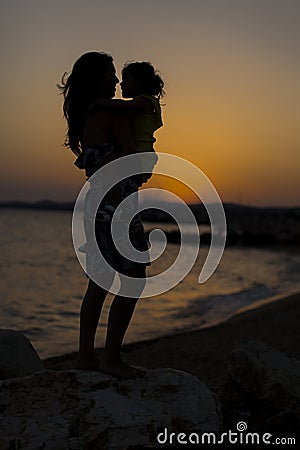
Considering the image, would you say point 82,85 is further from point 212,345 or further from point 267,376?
point 212,345

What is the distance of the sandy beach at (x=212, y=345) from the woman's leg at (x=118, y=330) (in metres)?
2.72

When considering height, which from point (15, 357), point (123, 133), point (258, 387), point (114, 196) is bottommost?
point (15, 357)

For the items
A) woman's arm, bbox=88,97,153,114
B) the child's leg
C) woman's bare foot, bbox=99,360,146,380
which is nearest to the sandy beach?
woman's bare foot, bbox=99,360,146,380

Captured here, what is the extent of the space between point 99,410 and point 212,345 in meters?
5.91

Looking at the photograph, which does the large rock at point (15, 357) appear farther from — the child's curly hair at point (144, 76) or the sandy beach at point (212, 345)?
the child's curly hair at point (144, 76)

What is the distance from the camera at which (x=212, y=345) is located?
8.86 meters

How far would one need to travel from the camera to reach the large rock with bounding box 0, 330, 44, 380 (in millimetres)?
4781

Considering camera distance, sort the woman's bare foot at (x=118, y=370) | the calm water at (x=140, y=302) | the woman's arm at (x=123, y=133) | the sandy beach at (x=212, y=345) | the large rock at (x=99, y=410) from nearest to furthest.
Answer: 1. the large rock at (x=99, y=410)
2. the woman's arm at (x=123, y=133)
3. the woman's bare foot at (x=118, y=370)
4. the sandy beach at (x=212, y=345)
5. the calm water at (x=140, y=302)

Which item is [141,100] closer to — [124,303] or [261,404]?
[124,303]

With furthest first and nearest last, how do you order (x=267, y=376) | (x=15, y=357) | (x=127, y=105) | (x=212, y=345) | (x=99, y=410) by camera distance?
(x=212, y=345) < (x=15, y=357) < (x=267, y=376) < (x=127, y=105) < (x=99, y=410)

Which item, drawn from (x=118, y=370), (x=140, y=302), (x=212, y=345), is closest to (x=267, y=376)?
(x=118, y=370)

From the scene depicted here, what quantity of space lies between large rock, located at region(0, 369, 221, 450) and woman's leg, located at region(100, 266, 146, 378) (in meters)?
0.06

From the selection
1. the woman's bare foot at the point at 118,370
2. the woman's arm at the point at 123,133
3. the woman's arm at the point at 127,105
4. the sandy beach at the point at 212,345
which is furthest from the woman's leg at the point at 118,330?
the sandy beach at the point at 212,345

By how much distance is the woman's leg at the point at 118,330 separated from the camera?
347 cm
